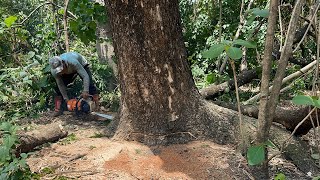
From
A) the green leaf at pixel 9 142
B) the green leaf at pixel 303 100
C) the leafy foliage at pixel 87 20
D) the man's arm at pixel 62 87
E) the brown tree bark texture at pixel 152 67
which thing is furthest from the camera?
→ the man's arm at pixel 62 87

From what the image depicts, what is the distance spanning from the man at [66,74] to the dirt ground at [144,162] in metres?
2.06

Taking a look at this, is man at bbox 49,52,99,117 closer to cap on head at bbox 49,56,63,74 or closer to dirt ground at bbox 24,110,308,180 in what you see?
cap on head at bbox 49,56,63,74

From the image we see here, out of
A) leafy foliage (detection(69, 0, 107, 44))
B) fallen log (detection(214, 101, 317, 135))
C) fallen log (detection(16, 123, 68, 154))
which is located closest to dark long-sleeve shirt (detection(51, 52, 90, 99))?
leafy foliage (detection(69, 0, 107, 44))

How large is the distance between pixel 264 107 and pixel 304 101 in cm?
28

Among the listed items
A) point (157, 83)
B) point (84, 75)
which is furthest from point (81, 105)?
point (157, 83)

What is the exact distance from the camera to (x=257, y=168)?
2334 mm

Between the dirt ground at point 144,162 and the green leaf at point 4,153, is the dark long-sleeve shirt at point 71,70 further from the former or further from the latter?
the green leaf at point 4,153

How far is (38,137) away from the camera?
9.89 feet

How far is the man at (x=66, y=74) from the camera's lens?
480 centimetres

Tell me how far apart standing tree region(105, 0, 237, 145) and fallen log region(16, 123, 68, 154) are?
29.2 inches

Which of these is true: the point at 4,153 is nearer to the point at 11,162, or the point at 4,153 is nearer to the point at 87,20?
the point at 11,162

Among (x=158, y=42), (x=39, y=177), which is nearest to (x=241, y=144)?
(x=158, y=42)

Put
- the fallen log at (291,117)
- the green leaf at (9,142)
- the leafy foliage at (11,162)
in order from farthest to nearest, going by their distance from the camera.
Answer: the fallen log at (291,117) → the green leaf at (9,142) → the leafy foliage at (11,162)

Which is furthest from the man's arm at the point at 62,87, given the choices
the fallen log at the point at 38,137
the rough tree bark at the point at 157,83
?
the rough tree bark at the point at 157,83
